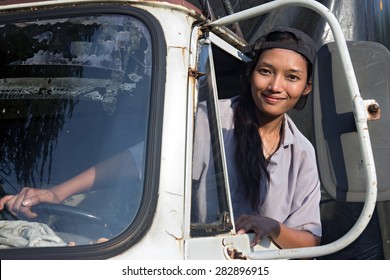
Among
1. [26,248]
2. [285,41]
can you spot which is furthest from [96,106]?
[285,41]

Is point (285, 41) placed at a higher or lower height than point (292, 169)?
higher

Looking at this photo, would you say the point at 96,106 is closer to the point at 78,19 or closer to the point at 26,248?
the point at 78,19

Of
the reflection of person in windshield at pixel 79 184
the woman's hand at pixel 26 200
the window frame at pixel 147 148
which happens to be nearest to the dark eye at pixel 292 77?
the window frame at pixel 147 148

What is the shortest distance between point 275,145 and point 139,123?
93cm

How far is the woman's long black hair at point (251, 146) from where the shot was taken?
112 inches

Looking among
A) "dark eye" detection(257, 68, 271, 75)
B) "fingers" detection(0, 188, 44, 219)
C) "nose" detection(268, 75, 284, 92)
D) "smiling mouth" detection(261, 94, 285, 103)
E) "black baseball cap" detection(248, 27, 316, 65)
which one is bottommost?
"fingers" detection(0, 188, 44, 219)

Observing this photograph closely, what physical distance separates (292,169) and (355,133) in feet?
1.98

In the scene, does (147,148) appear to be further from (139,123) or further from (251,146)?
(251,146)

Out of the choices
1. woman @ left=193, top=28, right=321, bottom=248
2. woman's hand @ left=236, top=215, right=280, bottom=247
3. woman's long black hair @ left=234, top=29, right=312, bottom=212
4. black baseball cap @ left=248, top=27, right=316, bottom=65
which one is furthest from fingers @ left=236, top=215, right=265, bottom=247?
black baseball cap @ left=248, top=27, right=316, bottom=65

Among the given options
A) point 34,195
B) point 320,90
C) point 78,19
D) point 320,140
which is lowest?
point 34,195

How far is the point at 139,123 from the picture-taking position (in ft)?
7.23

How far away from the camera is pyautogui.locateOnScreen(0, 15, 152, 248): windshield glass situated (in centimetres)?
212

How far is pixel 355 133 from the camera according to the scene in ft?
7.73

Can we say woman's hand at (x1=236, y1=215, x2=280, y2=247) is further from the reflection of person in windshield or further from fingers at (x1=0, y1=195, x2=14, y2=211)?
fingers at (x1=0, y1=195, x2=14, y2=211)
